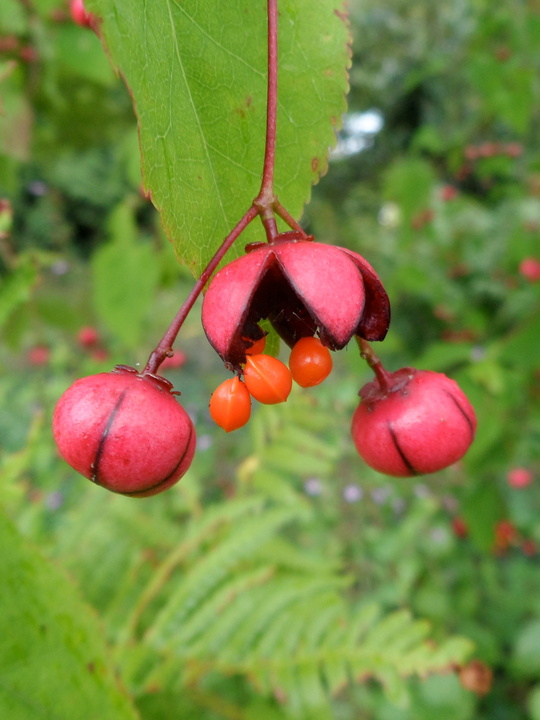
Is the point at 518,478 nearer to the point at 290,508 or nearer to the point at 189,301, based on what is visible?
the point at 290,508

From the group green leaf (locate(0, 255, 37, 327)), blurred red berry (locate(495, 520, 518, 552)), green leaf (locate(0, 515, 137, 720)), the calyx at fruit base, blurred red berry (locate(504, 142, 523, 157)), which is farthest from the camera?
blurred red berry (locate(504, 142, 523, 157))

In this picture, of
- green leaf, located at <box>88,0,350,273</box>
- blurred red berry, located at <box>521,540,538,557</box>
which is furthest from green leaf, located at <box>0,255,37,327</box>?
blurred red berry, located at <box>521,540,538,557</box>

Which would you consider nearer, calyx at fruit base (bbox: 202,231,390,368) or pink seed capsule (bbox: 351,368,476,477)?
calyx at fruit base (bbox: 202,231,390,368)

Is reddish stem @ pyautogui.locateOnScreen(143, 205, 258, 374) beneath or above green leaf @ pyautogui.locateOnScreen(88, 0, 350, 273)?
beneath

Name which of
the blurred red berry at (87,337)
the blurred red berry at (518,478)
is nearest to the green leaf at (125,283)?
the blurred red berry at (87,337)

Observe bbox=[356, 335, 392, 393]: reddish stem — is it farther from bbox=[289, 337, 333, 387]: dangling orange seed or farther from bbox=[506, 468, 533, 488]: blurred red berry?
bbox=[506, 468, 533, 488]: blurred red berry

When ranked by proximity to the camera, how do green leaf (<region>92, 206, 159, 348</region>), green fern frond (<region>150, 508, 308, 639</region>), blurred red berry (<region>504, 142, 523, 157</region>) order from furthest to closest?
blurred red berry (<region>504, 142, 523, 157</region>) < green leaf (<region>92, 206, 159, 348</region>) < green fern frond (<region>150, 508, 308, 639</region>)

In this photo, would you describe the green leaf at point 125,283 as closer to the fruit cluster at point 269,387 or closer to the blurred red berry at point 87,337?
the blurred red berry at point 87,337

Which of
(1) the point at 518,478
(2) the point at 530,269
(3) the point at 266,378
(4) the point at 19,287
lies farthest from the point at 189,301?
(1) the point at 518,478
